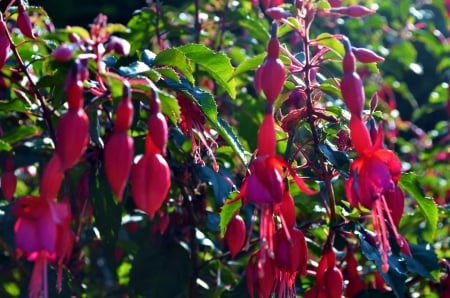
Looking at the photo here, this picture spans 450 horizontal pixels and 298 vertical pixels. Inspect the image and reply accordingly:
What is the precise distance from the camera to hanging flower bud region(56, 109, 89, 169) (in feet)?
2.48

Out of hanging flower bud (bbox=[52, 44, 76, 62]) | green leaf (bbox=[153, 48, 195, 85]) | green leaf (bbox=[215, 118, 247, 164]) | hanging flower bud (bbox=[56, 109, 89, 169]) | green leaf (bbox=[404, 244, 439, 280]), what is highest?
hanging flower bud (bbox=[52, 44, 76, 62])

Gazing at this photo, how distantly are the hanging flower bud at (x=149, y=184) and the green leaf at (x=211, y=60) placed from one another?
1.15 ft

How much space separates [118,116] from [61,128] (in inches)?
2.4

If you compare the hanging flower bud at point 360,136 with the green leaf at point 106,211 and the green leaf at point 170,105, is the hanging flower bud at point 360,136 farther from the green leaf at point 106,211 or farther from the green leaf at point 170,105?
the green leaf at point 106,211

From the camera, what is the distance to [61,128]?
76 centimetres

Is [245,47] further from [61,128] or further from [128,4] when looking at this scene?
[128,4]

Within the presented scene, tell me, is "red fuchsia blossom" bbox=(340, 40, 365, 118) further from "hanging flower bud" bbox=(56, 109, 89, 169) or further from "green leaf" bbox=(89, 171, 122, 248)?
"green leaf" bbox=(89, 171, 122, 248)

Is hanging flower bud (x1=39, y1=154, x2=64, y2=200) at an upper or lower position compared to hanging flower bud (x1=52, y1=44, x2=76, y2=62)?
lower

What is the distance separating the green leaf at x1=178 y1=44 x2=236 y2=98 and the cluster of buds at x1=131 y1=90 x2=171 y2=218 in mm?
319

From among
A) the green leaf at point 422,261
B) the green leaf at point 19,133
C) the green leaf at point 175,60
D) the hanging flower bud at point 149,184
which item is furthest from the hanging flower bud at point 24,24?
the green leaf at point 422,261

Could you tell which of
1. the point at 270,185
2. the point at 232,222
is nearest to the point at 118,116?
the point at 270,185

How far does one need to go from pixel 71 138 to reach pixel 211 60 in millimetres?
413

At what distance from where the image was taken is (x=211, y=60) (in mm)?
1122

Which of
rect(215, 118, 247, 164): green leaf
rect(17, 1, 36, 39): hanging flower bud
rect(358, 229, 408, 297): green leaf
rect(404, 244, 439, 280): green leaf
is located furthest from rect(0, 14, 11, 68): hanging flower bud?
rect(404, 244, 439, 280): green leaf
